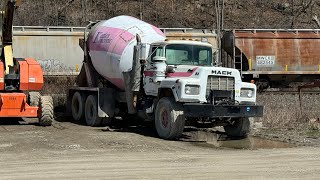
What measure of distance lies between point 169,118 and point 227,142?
5.33 feet

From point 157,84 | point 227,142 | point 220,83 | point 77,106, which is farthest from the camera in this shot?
point 77,106

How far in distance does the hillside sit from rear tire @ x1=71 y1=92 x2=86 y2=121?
34808 millimetres

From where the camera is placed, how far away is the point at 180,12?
57438 mm

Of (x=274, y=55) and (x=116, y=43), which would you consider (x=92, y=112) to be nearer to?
(x=116, y=43)

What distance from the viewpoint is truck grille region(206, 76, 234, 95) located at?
13.6 metres

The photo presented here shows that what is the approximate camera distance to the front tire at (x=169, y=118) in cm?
1340

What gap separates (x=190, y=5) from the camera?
194ft

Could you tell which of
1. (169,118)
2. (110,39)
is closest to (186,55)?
(169,118)

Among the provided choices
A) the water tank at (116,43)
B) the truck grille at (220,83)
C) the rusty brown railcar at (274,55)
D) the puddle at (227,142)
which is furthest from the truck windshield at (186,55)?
the rusty brown railcar at (274,55)

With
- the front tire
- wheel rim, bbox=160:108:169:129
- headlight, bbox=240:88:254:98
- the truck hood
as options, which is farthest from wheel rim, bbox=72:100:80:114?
headlight, bbox=240:88:254:98

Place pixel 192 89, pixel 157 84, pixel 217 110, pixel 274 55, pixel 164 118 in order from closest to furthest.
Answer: pixel 217 110, pixel 192 89, pixel 164 118, pixel 157 84, pixel 274 55

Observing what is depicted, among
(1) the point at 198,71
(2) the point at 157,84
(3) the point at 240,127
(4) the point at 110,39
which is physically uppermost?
(4) the point at 110,39

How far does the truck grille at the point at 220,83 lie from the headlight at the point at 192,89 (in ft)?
1.19

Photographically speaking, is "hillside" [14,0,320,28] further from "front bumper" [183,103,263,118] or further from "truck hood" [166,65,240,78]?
"front bumper" [183,103,263,118]
